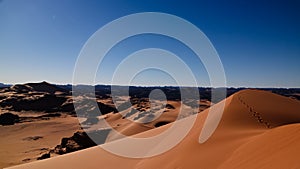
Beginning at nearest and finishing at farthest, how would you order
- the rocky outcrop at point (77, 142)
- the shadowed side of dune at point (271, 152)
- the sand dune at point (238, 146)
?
the shadowed side of dune at point (271, 152) → the sand dune at point (238, 146) → the rocky outcrop at point (77, 142)

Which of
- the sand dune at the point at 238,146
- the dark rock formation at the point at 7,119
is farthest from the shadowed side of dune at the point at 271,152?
the dark rock formation at the point at 7,119

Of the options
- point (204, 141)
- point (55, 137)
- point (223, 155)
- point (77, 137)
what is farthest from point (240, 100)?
point (55, 137)

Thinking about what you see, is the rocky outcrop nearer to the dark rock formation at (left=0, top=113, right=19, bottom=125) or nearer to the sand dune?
the sand dune

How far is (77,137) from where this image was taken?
17.8 metres

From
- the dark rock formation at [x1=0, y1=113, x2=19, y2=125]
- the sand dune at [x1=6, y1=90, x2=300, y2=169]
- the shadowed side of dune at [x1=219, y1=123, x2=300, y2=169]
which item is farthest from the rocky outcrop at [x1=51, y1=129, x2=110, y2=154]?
the dark rock formation at [x1=0, y1=113, x2=19, y2=125]

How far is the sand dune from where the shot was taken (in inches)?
229

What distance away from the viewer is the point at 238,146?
24.4 feet

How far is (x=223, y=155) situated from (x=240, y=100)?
6311 millimetres

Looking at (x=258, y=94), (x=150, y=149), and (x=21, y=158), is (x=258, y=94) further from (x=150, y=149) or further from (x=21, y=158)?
(x=21, y=158)

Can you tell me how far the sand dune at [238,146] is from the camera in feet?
19.1

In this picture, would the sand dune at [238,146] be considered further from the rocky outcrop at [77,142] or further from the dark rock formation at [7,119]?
the dark rock formation at [7,119]

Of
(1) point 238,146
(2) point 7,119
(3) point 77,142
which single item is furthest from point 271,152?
(2) point 7,119

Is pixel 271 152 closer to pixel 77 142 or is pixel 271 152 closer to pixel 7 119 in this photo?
pixel 77 142

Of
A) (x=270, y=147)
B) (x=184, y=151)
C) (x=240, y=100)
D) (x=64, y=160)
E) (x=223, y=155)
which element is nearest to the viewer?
(x=270, y=147)
